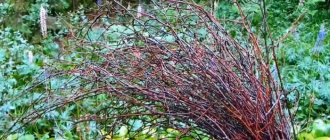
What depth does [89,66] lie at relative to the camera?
2238 mm

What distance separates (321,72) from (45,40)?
2235 millimetres

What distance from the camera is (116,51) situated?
7.52 feet

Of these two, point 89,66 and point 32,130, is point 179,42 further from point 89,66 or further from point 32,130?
point 32,130

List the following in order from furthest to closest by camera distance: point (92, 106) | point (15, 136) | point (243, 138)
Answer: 1. point (92, 106)
2. point (15, 136)
3. point (243, 138)

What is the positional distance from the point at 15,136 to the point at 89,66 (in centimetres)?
57

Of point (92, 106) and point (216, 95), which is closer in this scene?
point (216, 95)

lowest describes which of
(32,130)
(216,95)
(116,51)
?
(32,130)

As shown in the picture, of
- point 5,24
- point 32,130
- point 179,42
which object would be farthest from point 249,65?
point 5,24

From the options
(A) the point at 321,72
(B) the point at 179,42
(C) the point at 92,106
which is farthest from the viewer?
(A) the point at 321,72

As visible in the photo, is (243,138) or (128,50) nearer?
(243,138)

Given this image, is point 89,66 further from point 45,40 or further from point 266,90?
point 45,40

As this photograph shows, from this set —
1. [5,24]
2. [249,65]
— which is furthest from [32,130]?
[5,24]

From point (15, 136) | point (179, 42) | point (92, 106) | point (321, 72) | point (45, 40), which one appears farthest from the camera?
point (45, 40)

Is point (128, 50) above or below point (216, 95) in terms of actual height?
above
